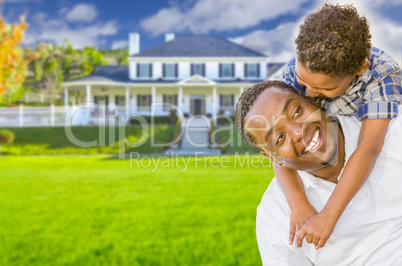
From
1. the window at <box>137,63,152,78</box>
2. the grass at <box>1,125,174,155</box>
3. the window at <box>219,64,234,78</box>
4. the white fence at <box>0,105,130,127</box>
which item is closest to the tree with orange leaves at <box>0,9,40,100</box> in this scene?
the grass at <box>1,125,174,155</box>

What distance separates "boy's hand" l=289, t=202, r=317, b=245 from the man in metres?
0.04

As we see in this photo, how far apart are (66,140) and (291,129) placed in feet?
59.6

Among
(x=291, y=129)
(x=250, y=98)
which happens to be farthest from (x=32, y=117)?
(x=291, y=129)

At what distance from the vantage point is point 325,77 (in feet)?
4.01

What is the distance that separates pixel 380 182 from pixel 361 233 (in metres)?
0.18

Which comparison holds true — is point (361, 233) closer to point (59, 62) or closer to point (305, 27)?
point (305, 27)

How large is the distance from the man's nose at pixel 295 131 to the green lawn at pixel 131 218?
325cm

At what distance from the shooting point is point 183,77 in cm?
2709

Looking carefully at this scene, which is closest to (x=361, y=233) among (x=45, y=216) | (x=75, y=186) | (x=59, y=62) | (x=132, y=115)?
(x=45, y=216)

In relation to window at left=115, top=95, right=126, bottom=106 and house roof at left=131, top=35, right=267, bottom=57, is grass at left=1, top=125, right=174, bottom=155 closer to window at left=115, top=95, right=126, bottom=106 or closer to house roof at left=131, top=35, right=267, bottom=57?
window at left=115, top=95, right=126, bottom=106

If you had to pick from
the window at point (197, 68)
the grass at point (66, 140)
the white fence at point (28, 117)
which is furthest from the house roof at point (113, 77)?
the grass at point (66, 140)

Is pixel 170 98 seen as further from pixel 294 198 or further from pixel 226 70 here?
pixel 294 198

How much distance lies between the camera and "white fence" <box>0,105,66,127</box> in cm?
2158

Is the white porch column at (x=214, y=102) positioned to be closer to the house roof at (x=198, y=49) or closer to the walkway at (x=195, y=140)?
the walkway at (x=195, y=140)
